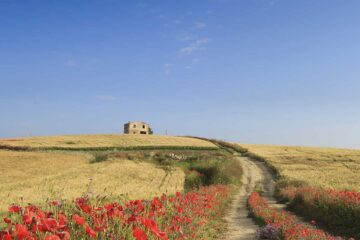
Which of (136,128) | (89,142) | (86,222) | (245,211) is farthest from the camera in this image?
(136,128)

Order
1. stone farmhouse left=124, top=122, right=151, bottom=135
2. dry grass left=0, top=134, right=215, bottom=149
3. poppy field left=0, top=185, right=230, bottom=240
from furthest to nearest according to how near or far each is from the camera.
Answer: stone farmhouse left=124, top=122, right=151, bottom=135 < dry grass left=0, top=134, right=215, bottom=149 < poppy field left=0, top=185, right=230, bottom=240

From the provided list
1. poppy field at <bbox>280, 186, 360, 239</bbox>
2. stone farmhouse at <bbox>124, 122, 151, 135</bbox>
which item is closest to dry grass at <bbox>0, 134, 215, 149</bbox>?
stone farmhouse at <bbox>124, 122, 151, 135</bbox>

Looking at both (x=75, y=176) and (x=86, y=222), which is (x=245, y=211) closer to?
(x=86, y=222)

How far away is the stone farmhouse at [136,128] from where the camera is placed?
110312 millimetres

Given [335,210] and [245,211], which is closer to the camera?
[335,210]

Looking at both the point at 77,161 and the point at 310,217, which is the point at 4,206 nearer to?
the point at 310,217

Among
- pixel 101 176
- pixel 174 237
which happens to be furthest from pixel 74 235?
pixel 101 176

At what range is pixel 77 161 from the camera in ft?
172

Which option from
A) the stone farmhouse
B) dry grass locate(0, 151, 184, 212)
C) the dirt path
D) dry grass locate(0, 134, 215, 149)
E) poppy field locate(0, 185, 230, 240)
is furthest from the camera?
the stone farmhouse

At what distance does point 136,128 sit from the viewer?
367 feet

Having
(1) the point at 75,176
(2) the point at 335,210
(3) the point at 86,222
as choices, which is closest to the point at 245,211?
(2) the point at 335,210

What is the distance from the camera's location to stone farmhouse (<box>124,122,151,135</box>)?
11031 centimetres

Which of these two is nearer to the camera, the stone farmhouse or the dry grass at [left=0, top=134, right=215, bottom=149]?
the dry grass at [left=0, top=134, right=215, bottom=149]

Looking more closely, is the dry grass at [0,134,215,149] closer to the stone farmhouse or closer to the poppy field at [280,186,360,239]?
the stone farmhouse
